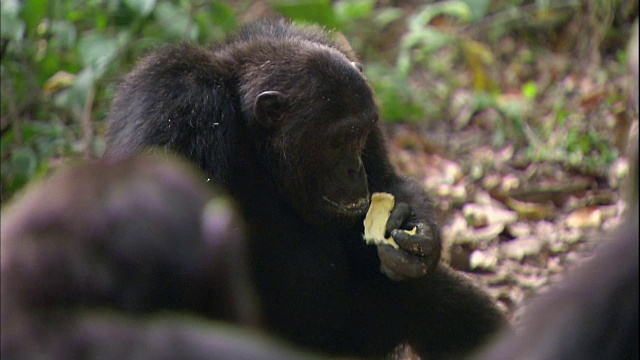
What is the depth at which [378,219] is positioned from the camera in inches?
191

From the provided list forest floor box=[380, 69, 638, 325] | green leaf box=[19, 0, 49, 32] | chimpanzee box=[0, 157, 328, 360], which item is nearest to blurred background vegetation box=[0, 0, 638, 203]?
green leaf box=[19, 0, 49, 32]

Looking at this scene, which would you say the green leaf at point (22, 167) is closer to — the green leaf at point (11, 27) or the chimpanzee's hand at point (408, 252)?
the green leaf at point (11, 27)

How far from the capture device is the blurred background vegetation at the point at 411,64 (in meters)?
6.93

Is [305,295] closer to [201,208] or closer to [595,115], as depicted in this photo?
[201,208]

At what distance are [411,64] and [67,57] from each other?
3793mm

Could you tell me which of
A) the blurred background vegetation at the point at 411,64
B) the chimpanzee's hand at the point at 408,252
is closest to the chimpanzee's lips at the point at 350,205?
the chimpanzee's hand at the point at 408,252

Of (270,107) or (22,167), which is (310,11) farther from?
(270,107)

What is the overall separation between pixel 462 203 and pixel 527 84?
101 inches

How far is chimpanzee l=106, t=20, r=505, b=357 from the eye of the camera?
14.7ft

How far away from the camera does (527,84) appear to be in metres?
9.58

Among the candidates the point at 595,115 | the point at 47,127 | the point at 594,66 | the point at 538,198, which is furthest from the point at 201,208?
the point at 594,66

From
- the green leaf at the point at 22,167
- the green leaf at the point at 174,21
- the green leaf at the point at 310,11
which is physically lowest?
the green leaf at the point at 22,167

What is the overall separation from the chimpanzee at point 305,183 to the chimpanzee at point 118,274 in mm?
1411

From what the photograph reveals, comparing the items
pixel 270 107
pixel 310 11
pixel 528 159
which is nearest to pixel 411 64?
pixel 528 159
